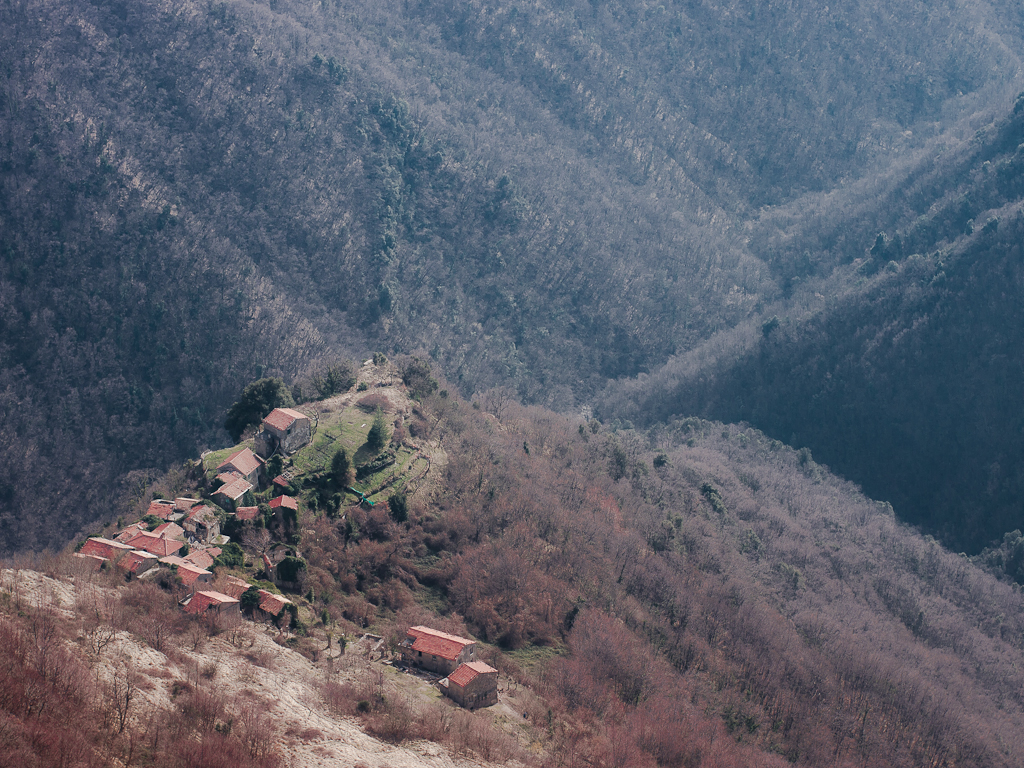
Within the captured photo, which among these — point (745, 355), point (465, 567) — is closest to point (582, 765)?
point (465, 567)

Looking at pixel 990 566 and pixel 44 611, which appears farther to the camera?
pixel 990 566

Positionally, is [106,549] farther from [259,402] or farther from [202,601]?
[259,402]

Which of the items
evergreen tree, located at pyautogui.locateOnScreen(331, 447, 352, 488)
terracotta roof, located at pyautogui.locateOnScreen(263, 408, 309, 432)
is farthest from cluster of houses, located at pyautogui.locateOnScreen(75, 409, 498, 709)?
terracotta roof, located at pyautogui.locateOnScreen(263, 408, 309, 432)

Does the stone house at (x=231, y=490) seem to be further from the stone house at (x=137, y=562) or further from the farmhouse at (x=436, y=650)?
the farmhouse at (x=436, y=650)

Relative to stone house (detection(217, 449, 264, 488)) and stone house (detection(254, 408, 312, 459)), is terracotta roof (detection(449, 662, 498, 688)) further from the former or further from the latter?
stone house (detection(254, 408, 312, 459))

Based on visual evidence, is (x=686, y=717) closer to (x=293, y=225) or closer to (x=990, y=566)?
(x=990, y=566)

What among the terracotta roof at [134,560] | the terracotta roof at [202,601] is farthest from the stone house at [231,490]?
the terracotta roof at [202,601]
